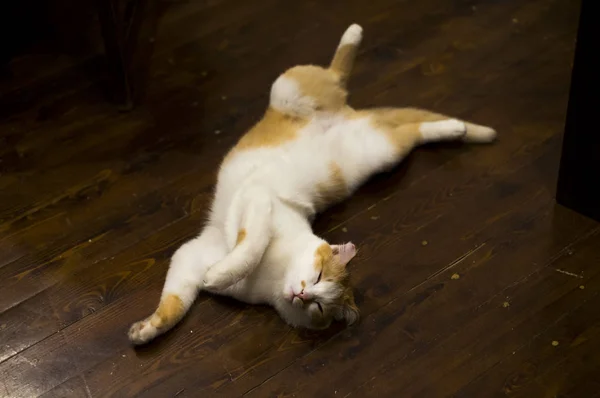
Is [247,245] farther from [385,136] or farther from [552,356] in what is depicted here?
[552,356]

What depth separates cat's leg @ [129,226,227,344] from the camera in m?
1.66

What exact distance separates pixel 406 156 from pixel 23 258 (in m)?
1.11

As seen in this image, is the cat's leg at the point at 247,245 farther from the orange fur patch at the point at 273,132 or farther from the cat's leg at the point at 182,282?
the orange fur patch at the point at 273,132

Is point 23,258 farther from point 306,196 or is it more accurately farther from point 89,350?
point 306,196

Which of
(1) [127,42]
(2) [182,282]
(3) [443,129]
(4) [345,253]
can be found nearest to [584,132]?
(3) [443,129]

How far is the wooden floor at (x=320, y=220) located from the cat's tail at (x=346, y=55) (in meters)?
0.20

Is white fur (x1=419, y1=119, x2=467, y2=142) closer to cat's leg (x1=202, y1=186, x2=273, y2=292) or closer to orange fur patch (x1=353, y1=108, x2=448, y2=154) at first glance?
orange fur patch (x1=353, y1=108, x2=448, y2=154)

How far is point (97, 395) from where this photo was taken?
1.59m

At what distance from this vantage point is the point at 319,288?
5.12ft

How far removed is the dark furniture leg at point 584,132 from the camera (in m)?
1.65

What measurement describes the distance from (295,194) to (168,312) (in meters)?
0.44

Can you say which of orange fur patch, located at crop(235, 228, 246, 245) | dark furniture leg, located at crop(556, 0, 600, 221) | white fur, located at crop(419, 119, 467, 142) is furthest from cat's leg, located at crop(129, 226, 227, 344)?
dark furniture leg, located at crop(556, 0, 600, 221)

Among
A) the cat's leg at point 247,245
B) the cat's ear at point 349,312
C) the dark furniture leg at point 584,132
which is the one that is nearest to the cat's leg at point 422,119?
the dark furniture leg at point 584,132

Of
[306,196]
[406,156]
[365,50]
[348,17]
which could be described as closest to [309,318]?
[306,196]
